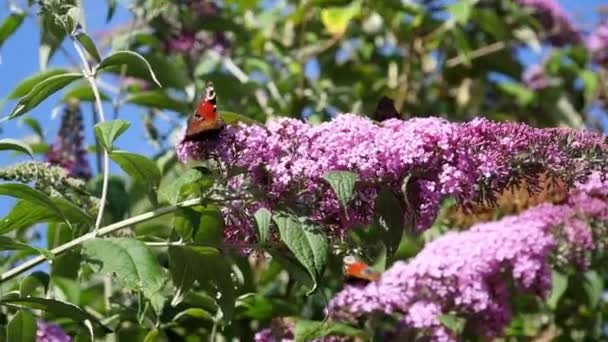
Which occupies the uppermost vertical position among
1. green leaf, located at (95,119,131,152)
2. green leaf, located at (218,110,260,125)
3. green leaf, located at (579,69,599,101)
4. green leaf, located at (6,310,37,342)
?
green leaf, located at (579,69,599,101)

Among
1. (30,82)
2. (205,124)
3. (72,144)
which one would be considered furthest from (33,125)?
(205,124)

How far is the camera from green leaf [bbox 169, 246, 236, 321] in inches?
72.1

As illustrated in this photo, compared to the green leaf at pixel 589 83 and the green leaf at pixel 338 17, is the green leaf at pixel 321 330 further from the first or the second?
the green leaf at pixel 589 83

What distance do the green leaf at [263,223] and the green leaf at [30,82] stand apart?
0.54 meters

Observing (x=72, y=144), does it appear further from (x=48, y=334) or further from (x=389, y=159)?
(x=389, y=159)

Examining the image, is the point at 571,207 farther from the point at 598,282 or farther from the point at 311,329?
the point at 311,329

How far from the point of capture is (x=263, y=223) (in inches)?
65.4

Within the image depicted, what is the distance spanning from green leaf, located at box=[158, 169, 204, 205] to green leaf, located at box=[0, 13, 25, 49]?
34.7 inches

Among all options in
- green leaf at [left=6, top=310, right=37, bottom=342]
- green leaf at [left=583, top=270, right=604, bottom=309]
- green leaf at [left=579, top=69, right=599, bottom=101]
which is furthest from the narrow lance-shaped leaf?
green leaf at [left=579, top=69, right=599, bottom=101]

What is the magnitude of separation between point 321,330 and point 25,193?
673 millimetres

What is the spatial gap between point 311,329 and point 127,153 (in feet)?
1.80

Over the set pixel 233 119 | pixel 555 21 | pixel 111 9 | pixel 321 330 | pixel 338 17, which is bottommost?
pixel 321 330

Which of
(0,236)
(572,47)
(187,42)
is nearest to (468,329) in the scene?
(0,236)

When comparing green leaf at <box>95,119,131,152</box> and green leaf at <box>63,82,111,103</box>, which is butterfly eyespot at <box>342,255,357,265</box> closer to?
green leaf at <box>95,119,131,152</box>
